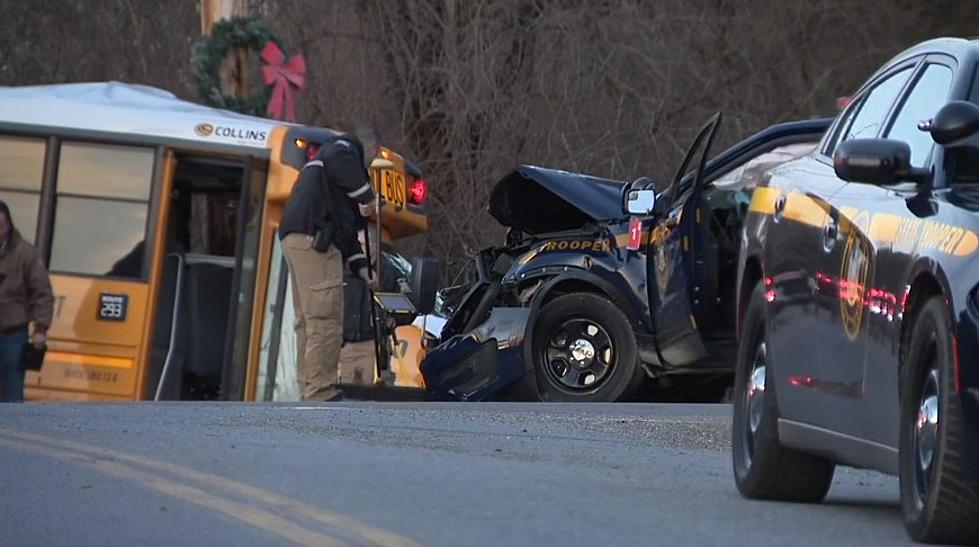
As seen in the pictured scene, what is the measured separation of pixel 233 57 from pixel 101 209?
19.6 feet

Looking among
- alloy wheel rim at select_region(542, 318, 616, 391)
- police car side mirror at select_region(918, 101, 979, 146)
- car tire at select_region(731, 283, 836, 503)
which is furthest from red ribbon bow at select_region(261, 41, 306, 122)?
police car side mirror at select_region(918, 101, 979, 146)

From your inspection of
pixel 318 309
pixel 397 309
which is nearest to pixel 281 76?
pixel 397 309

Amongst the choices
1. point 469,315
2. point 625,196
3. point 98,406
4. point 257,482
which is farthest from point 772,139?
point 257,482

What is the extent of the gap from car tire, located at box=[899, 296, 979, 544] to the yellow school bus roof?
43.0ft

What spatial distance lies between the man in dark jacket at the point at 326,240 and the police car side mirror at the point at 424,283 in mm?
476

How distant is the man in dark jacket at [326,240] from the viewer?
16.4m

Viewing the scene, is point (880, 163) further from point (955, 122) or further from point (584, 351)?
point (584, 351)

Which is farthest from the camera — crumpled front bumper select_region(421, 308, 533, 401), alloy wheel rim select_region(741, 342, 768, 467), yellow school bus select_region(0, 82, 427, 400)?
yellow school bus select_region(0, 82, 427, 400)

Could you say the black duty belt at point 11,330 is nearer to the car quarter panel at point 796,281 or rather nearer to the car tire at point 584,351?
the car tire at point 584,351

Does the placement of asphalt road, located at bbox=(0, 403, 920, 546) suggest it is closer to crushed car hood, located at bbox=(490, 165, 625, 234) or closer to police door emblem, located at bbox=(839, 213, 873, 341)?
police door emblem, located at bbox=(839, 213, 873, 341)

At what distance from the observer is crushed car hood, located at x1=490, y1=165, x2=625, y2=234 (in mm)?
15438

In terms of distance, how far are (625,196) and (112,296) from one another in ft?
19.1

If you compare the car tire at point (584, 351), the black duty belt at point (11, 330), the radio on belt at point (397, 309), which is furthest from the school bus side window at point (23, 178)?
the car tire at point (584, 351)

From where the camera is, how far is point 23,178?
1930 cm
